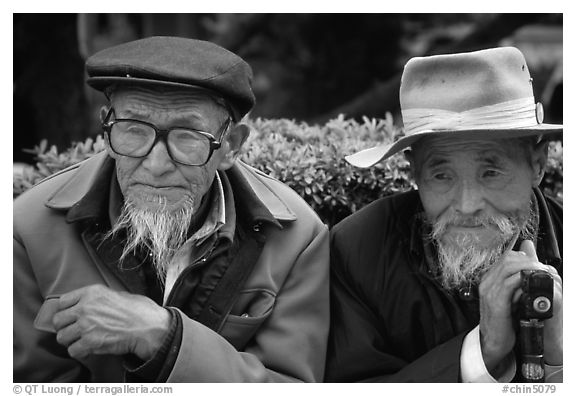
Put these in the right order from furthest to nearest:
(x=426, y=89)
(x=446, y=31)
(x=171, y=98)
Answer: (x=446, y=31)
(x=426, y=89)
(x=171, y=98)

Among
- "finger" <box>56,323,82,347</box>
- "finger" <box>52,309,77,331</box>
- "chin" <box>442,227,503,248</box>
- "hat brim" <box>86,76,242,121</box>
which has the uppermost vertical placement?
"hat brim" <box>86,76,242,121</box>

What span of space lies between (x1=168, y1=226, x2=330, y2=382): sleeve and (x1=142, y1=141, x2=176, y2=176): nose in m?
0.54

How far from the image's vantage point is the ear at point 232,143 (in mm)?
3434

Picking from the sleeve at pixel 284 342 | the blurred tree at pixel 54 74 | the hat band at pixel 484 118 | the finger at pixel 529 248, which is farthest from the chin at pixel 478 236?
the blurred tree at pixel 54 74

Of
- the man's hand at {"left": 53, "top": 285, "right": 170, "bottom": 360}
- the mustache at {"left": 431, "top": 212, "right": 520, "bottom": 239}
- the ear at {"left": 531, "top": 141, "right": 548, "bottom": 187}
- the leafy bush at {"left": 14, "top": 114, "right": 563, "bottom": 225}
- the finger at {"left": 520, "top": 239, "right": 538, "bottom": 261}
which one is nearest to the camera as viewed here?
the man's hand at {"left": 53, "top": 285, "right": 170, "bottom": 360}

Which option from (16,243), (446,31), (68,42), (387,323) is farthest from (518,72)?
(446,31)

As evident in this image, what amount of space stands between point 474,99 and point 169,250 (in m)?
1.26

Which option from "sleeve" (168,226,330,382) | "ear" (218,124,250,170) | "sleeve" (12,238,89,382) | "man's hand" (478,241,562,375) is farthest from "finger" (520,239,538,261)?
"sleeve" (12,238,89,382)

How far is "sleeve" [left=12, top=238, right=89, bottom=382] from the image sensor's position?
3.26 metres

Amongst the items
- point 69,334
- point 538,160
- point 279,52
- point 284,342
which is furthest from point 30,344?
point 279,52

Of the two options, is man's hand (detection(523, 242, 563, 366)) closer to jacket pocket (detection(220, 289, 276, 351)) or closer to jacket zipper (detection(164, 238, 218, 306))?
→ jacket pocket (detection(220, 289, 276, 351))

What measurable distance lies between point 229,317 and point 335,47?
273 inches

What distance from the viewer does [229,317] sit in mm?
3316

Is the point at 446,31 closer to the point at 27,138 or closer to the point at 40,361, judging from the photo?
the point at 27,138
